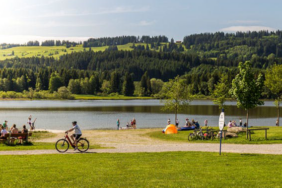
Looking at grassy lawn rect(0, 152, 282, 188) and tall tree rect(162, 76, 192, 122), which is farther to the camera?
tall tree rect(162, 76, 192, 122)

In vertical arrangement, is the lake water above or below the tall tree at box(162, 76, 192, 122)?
below

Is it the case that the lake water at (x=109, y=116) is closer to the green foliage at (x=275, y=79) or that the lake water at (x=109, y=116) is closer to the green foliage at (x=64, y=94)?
the green foliage at (x=275, y=79)

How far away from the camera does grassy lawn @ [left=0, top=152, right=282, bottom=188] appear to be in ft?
43.8

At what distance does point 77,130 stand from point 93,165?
638 centimetres

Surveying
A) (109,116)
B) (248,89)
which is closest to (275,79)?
(248,89)

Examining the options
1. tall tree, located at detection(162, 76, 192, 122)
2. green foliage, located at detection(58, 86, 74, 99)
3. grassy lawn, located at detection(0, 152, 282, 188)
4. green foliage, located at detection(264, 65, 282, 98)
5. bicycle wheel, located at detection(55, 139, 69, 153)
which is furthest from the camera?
green foliage, located at detection(58, 86, 74, 99)

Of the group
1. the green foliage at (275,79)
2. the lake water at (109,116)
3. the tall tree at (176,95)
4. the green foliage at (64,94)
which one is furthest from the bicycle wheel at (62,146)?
the green foliage at (64,94)

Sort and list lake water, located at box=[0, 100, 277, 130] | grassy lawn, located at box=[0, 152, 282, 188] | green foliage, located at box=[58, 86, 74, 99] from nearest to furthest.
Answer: grassy lawn, located at box=[0, 152, 282, 188], lake water, located at box=[0, 100, 277, 130], green foliage, located at box=[58, 86, 74, 99]

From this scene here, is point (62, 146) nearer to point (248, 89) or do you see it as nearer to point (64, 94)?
point (248, 89)

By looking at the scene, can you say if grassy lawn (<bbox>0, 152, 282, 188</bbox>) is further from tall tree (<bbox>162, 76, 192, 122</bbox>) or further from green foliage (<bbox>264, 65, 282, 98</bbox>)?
green foliage (<bbox>264, 65, 282, 98</bbox>)

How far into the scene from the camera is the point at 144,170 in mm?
15773

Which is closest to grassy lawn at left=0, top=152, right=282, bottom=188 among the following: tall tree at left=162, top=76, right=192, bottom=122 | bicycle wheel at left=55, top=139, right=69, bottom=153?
bicycle wheel at left=55, top=139, right=69, bottom=153

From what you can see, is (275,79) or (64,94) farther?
(64,94)

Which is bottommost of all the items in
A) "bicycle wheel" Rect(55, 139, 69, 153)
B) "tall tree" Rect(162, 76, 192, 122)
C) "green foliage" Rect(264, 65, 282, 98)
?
"bicycle wheel" Rect(55, 139, 69, 153)
